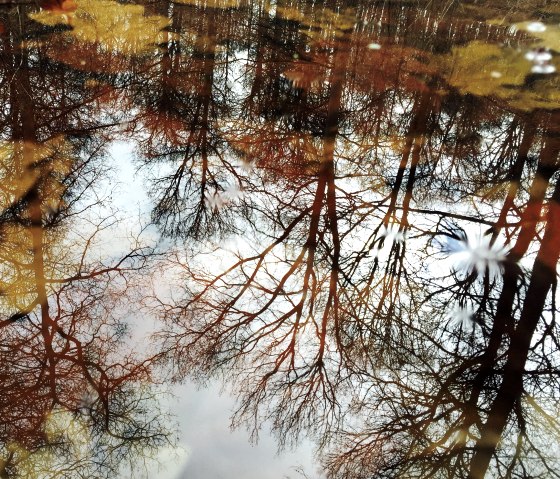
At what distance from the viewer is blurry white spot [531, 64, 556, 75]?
6.67 m

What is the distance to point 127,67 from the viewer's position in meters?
5.66

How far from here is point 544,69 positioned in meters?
6.79

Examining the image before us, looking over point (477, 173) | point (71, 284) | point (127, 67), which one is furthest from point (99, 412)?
point (127, 67)

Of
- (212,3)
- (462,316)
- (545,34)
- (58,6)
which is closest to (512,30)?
(545,34)

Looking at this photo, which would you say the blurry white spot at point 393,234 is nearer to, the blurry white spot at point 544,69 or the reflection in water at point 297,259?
the reflection in water at point 297,259

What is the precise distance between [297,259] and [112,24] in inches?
235

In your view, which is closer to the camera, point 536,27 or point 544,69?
point 544,69

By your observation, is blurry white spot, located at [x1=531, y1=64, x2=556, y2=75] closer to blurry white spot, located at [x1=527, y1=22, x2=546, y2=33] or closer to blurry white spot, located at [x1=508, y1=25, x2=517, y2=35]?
blurry white spot, located at [x1=508, y1=25, x2=517, y2=35]

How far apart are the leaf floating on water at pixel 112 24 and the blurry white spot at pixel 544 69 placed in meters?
5.36

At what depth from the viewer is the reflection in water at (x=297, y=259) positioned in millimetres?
2203

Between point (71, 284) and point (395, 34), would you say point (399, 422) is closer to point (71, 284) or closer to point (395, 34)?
point (71, 284)

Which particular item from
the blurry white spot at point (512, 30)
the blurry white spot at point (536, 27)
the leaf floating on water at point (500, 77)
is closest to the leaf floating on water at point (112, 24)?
the leaf floating on water at point (500, 77)

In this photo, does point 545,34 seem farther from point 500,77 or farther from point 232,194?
point 232,194

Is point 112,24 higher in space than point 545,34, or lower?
lower
